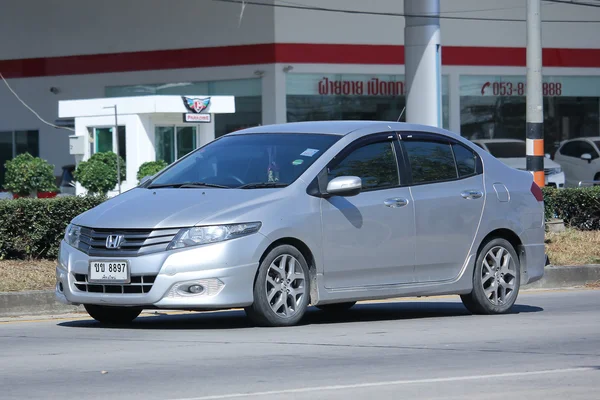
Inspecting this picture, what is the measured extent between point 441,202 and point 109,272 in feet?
10.5

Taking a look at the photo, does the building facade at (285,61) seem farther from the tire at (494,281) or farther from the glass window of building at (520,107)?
the tire at (494,281)

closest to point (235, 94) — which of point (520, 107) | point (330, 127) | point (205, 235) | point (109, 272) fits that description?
point (520, 107)

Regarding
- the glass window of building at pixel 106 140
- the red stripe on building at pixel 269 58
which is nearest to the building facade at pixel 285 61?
the red stripe on building at pixel 269 58

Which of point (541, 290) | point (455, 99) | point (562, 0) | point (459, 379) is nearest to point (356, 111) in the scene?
point (455, 99)

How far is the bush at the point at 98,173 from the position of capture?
1100 inches

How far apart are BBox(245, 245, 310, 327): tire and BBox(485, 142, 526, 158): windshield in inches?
1010

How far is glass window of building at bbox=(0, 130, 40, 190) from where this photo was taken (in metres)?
43.6

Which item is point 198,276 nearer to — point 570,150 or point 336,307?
point 336,307

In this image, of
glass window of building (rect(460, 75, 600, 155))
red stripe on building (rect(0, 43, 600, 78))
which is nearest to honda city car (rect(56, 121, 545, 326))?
red stripe on building (rect(0, 43, 600, 78))

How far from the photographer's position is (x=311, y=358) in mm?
8500

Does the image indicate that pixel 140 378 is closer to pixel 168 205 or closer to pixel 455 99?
pixel 168 205

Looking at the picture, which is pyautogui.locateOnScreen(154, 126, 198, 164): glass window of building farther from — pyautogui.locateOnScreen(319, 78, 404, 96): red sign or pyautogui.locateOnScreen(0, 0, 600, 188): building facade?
pyautogui.locateOnScreen(319, 78, 404, 96): red sign

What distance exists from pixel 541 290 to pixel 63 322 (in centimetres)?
665

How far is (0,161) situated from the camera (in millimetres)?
45250
